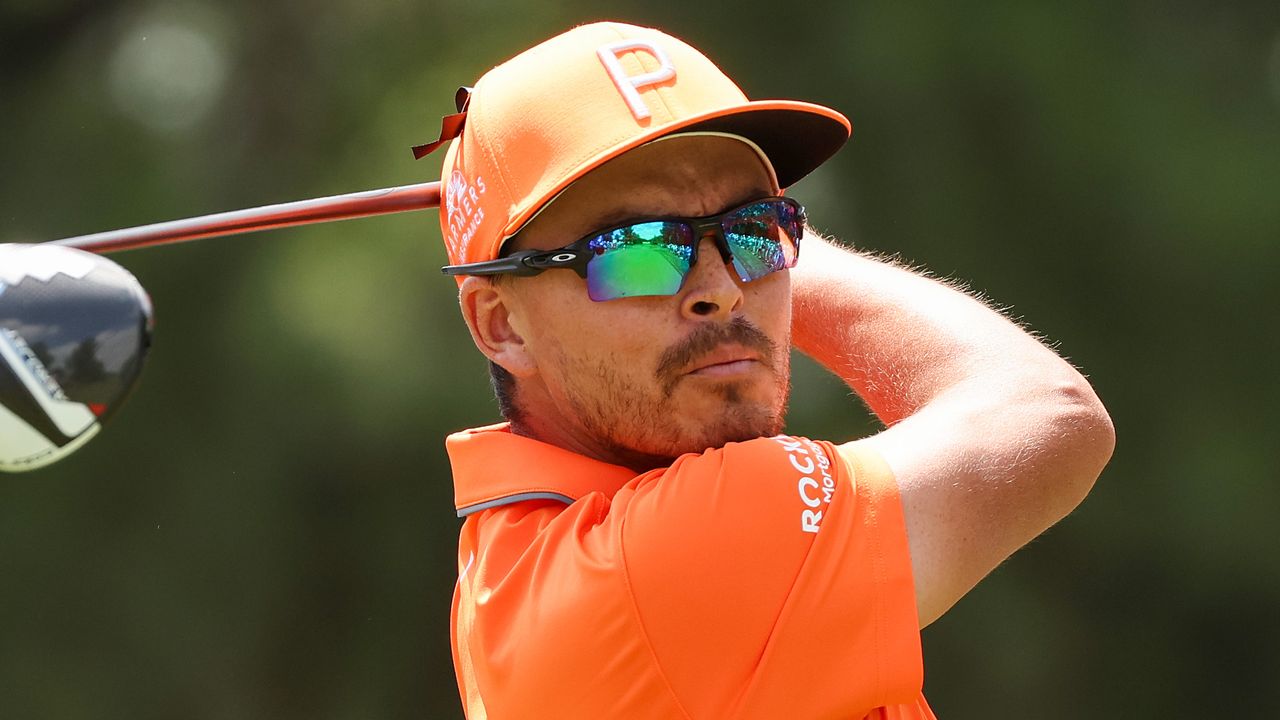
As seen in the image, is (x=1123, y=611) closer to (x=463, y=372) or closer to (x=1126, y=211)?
(x=1126, y=211)

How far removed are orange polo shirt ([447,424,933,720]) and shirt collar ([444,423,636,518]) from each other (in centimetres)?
17

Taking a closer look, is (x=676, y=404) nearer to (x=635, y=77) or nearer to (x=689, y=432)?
(x=689, y=432)

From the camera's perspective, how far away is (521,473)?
2160 millimetres

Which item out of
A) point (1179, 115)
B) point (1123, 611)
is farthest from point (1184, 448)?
point (1179, 115)

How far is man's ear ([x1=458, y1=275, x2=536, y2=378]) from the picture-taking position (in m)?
2.28

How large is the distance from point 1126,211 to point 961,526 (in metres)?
4.46

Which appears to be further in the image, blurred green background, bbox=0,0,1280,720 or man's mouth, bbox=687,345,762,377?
blurred green background, bbox=0,0,1280,720

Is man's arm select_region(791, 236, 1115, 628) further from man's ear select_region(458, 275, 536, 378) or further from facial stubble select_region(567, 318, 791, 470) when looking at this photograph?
man's ear select_region(458, 275, 536, 378)

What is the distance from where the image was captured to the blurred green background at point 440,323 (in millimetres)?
5996

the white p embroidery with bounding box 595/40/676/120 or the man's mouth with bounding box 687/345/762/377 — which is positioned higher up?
the white p embroidery with bounding box 595/40/676/120

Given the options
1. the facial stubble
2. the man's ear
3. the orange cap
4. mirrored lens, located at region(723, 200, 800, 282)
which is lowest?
the facial stubble

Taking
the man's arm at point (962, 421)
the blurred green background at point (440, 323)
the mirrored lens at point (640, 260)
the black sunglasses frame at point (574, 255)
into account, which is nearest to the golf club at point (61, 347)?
the black sunglasses frame at point (574, 255)

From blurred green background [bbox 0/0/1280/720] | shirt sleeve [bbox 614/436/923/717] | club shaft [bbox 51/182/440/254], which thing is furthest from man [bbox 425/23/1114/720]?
blurred green background [bbox 0/0/1280/720]

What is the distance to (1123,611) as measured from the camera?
6.14 m
